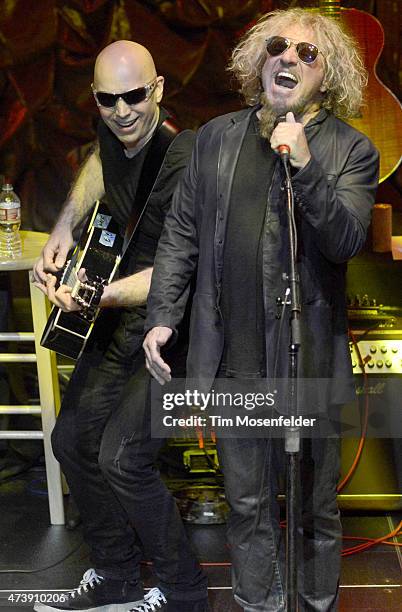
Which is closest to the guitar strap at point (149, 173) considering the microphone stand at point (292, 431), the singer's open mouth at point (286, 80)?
the singer's open mouth at point (286, 80)

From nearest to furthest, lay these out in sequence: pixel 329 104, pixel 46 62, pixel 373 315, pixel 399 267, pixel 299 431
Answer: pixel 299 431 → pixel 329 104 → pixel 373 315 → pixel 399 267 → pixel 46 62

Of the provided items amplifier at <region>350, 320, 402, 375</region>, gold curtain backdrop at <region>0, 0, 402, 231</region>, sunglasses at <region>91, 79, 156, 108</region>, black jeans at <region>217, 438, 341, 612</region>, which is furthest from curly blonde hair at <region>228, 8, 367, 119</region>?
gold curtain backdrop at <region>0, 0, 402, 231</region>

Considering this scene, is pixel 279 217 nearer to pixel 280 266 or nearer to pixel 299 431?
pixel 280 266

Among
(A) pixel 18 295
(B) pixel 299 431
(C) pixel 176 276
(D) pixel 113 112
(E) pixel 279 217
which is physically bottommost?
(A) pixel 18 295

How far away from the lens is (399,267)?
15.1 ft

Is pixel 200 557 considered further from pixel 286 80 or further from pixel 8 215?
pixel 286 80

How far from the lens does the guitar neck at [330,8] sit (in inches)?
166

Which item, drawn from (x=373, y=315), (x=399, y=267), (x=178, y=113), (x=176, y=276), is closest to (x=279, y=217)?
(x=176, y=276)

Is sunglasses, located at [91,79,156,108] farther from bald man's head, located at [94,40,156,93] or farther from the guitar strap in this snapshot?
the guitar strap

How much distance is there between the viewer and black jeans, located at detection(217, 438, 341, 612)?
296 centimetres

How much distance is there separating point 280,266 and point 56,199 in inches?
99.6

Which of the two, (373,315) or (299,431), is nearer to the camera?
(299,431)

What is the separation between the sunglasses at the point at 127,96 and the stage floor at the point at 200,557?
5.19 feet

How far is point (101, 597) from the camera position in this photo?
358 centimetres
